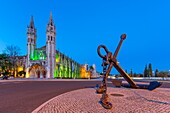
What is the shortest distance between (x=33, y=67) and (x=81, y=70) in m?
57.1

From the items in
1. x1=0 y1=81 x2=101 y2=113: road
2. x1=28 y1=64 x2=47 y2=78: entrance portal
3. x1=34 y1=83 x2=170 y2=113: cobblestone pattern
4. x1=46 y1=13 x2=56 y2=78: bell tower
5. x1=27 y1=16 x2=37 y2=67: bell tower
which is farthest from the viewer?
x1=27 y1=16 x2=37 y2=67: bell tower

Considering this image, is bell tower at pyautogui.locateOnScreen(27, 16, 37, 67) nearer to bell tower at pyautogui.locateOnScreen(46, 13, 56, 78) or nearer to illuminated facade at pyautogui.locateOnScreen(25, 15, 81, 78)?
illuminated facade at pyautogui.locateOnScreen(25, 15, 81, 78)

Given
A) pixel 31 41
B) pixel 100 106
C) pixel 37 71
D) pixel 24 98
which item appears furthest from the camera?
pixel 31 41

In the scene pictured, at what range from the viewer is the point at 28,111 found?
5969mm

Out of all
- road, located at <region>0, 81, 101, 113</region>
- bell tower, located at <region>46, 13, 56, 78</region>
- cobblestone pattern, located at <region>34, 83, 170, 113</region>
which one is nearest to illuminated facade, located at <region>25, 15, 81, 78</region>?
bell tower, located at <region>46, 13, 56, 78</region>

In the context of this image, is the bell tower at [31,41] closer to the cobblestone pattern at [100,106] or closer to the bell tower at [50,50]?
the bell tower at [50,50]

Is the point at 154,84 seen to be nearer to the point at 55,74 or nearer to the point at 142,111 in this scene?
the point at 142,111

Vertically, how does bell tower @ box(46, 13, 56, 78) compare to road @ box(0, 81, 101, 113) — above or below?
above

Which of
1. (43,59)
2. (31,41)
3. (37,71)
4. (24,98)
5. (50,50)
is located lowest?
(24,98)

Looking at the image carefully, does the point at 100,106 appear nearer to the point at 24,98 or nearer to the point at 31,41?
the point at 24,98

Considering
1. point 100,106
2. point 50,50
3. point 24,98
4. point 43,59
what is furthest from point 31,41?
point 100,106

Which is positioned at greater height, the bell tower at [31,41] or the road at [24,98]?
the bell tower at [31,41]

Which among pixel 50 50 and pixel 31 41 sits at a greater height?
pixel 31 41

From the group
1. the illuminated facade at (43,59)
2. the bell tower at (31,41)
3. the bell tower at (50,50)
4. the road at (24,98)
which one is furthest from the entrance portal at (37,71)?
the road at (24,98)
